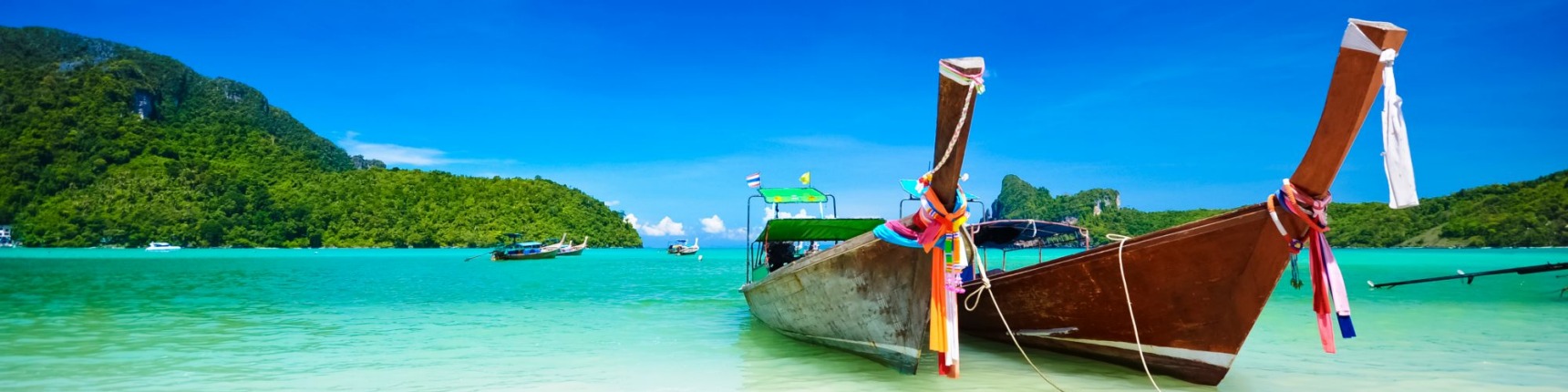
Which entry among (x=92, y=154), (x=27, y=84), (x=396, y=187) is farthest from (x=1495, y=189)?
(x=27, y=84)

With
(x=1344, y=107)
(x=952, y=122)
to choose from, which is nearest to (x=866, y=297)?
(x=952, y=122)

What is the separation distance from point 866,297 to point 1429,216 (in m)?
112

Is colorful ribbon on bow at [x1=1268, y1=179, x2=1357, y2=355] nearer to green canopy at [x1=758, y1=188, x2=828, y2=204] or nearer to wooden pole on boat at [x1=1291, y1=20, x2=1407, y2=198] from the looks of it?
wooden pole on boat at [x1=1291, y1=20, x2=1407, y2=198]

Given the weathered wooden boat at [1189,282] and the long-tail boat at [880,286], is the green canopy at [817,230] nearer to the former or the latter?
the long-tail boat at [880,286]

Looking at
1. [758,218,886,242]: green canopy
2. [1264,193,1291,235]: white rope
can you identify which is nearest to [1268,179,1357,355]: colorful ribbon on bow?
[1264,193,1291,235]: white rope

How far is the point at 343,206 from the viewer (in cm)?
9519

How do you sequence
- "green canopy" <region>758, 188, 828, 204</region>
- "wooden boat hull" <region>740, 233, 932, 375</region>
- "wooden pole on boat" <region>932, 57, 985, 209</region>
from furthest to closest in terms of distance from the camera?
"green canopy" <region>758, 188, 828, 204</region> → "wooden boat hull" <region>740, 233, 932, 375</region> → "wooden pole on boat" <region>932, 57, 985, 209</region>

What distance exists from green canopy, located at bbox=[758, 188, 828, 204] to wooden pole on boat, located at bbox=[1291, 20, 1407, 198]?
26.3 ft

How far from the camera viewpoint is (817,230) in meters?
10.3

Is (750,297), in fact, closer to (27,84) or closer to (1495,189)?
(1495,189)

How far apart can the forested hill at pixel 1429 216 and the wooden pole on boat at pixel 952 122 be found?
6242 centimetres

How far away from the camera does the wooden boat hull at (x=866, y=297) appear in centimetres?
607

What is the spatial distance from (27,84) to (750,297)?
12427 cm

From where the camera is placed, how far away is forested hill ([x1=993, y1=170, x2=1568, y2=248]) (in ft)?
234
